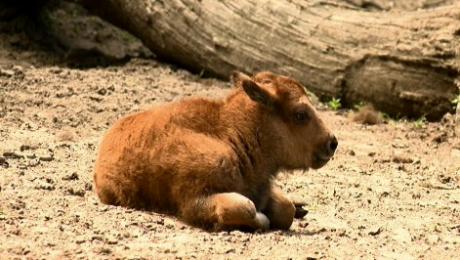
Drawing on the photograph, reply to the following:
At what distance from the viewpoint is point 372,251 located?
260 inches

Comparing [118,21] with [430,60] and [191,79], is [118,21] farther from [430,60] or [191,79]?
[430,60]

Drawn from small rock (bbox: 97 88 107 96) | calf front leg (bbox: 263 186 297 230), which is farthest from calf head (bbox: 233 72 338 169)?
small rock (bbox: 97 88 107 96)

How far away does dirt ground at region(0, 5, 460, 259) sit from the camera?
20.8ft

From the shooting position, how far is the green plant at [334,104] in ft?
38.3

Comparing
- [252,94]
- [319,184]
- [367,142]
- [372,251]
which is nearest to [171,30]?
[367,142]

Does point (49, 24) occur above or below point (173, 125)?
below

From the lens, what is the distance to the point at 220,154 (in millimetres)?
6840

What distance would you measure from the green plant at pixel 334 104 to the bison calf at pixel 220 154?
4338 millimetres

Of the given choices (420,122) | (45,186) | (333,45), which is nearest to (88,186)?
(45,186)

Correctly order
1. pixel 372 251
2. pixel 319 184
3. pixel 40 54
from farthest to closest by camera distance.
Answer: pixel 40 54
pixel 319 184
pixel 372 251

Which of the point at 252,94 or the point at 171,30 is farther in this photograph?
the point at 171,30

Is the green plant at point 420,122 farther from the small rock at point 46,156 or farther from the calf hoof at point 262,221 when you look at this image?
the calf hoof at point 262,221

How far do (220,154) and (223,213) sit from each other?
431mm

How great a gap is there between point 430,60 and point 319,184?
2942 millimetres
